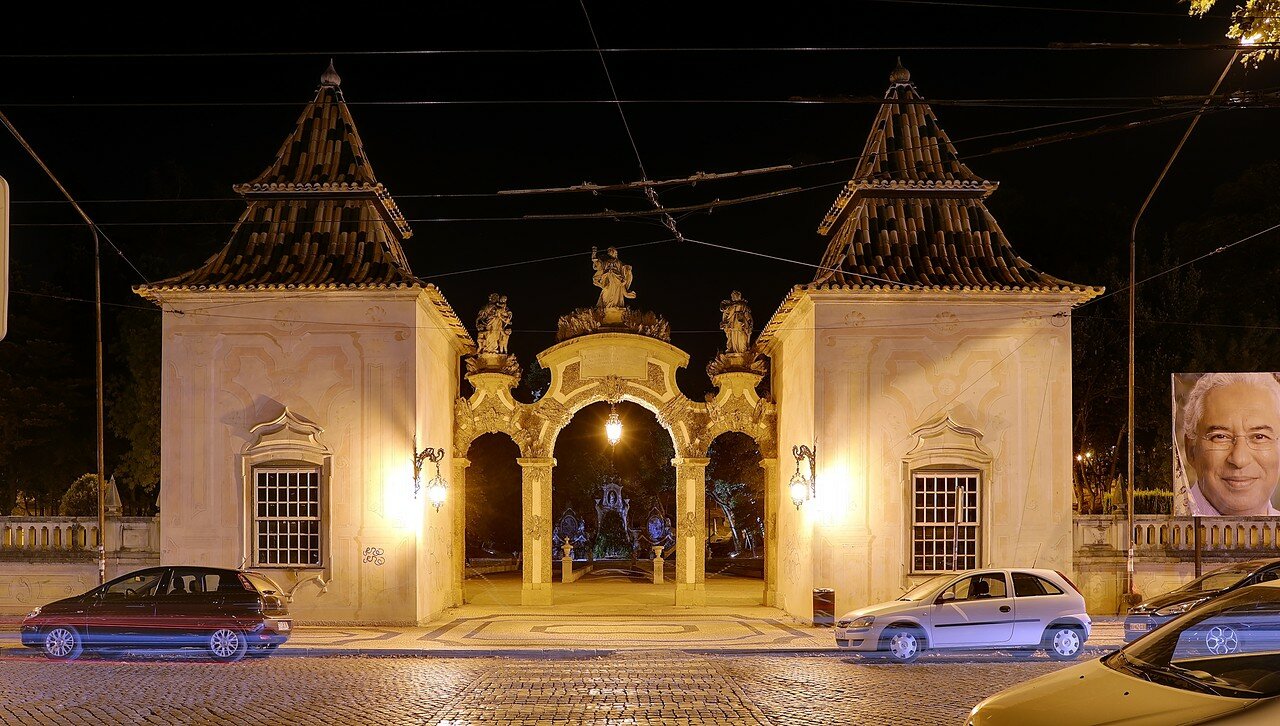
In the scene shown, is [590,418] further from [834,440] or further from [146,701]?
[146,701]

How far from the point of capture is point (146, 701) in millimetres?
14367

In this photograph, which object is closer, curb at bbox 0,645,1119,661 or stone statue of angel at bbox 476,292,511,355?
curb at bbox 0,645,1119,661

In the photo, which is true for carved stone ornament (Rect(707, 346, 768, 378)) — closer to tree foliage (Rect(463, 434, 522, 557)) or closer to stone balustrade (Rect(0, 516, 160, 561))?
stone balustrade (Rect(0, 516, 160, 561))

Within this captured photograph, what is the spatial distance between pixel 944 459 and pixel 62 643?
1587 cm

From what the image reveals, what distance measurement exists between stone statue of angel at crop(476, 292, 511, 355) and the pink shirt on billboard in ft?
48.9

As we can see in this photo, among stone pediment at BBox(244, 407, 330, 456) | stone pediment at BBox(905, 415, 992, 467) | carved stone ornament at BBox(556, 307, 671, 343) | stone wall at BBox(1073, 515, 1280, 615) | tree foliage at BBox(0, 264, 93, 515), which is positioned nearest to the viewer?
stone pediment at BBox(244, 407, 330, 456)

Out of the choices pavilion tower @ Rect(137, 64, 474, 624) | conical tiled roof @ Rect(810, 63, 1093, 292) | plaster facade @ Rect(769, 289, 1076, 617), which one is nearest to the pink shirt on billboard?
plaster facade @ Rect(769, 289, 1076, 617)

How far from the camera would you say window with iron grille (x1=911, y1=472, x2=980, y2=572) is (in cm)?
2467

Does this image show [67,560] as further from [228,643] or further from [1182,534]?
[1182,534]

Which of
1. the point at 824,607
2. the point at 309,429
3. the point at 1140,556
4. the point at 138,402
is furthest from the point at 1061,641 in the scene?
the point at 138,402

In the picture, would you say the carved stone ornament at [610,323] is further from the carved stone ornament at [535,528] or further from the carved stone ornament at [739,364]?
the carved stone ornament at [535,528]

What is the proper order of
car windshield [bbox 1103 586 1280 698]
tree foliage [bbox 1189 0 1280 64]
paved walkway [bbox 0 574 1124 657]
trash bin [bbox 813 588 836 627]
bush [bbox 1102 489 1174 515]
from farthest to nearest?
1. bush [bbox 1102 489 1174 515]
2. trash bin [bbox 813 588 836 627]
3. paved walkway [bbox 0 574 1124 657]
4. tree foliage [bbox 1189 0 1280 64]
5. car windshield [bbox 1103 586 1280 698]

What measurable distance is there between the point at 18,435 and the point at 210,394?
782 inches

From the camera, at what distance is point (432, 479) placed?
84.2ft
